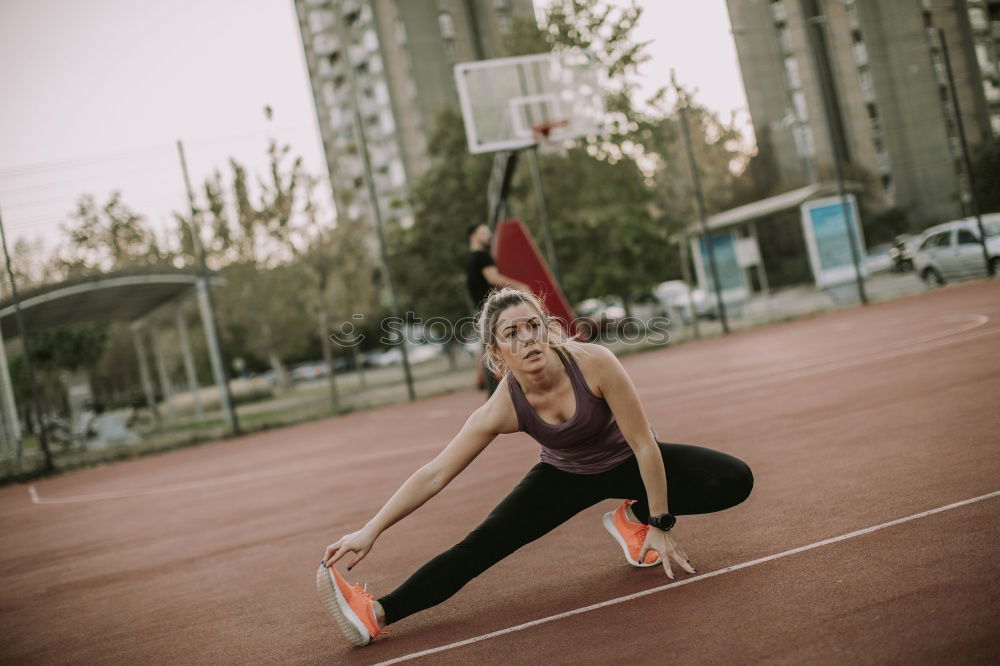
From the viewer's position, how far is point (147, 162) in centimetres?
1611

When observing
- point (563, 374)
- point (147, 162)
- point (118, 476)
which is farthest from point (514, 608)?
point (147, 162)

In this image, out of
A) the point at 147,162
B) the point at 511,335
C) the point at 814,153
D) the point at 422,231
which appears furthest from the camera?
the point at 814,153

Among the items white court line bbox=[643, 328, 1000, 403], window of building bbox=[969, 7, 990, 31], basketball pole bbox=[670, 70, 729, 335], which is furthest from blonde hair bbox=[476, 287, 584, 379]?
window of building bbox=[969, 7, 990, 31]

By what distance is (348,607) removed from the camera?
10.2 ft

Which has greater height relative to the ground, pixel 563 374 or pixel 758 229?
pixel 758 229

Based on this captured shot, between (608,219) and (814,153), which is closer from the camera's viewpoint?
(608,219)

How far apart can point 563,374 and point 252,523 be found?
14.0 ft

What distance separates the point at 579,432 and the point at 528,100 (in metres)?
11.8

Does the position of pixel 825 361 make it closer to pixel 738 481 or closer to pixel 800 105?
pixel 738 481

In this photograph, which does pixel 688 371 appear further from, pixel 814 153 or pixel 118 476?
pixel 814 153

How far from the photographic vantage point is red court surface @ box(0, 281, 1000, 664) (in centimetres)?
269

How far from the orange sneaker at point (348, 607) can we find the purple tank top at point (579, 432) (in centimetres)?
95

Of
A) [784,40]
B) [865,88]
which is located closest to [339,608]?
[784,40]

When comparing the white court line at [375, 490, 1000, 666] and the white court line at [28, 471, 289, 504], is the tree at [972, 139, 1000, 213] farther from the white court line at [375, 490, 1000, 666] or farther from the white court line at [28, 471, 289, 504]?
the white court line at [375, 490, 1000, 666]
